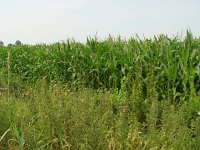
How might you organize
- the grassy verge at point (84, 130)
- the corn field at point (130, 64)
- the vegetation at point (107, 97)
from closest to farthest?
the grassy verge at point (84, 130) → the vegetation at point (107, 97) → the corn field at point (130, 64)

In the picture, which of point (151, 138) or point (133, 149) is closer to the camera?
point (133, 149)

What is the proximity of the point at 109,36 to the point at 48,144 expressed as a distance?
5622 mm

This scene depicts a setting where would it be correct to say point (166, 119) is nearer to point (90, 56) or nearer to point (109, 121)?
point (109, 121)

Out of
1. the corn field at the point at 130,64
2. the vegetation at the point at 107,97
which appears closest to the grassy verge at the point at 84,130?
the vegetation at the point at 107,97

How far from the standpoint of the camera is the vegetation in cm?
312

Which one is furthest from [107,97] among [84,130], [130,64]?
[130,64]

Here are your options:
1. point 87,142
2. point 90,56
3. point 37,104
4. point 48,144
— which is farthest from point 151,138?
point 90,56

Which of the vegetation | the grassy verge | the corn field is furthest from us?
the corn field

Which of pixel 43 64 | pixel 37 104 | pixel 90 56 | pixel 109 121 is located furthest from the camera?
pixel 43 64

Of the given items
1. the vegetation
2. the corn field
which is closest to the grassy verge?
the vegetation

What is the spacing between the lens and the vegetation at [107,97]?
3.12 metres

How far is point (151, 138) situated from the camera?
313cm

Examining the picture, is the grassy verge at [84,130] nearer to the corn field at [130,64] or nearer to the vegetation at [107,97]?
the vegetation at [107,97]

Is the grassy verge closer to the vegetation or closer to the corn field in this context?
the vegetation
